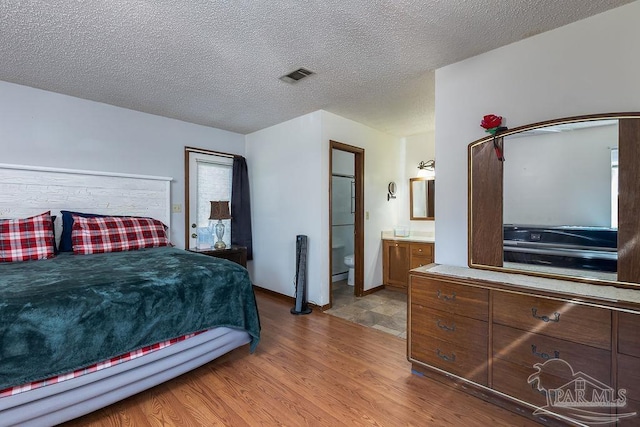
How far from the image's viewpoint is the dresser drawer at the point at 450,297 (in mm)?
1867

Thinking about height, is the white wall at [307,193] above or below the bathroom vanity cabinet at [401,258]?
above

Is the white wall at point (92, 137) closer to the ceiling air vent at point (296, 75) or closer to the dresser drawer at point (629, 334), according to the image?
the ceiling air vent at point (296, 75)

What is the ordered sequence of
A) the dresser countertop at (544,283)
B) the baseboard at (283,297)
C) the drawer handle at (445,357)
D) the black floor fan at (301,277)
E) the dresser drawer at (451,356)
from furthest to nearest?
the baseboard at (283,297)
the black floor fan at (301,277)
the drawer handle at (445,357)
the dresser drawer at (451,356)
the dresser countertop at (544,283)

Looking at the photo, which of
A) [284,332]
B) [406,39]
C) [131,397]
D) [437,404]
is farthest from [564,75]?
[131,397]

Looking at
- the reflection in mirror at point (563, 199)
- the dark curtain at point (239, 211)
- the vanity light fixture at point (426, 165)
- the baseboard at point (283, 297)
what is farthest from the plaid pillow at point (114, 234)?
the vanity light fixture at point (426, 165)

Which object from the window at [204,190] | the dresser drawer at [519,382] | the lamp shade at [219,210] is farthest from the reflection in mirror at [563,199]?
the window at [204,190]

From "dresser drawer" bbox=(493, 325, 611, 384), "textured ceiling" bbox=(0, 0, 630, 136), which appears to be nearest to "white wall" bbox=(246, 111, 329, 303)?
"textured ceiling" bbox=(0, 0, 630, 136)

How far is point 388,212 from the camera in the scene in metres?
4.57

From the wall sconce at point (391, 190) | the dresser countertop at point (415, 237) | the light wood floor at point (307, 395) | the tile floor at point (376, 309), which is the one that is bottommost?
the light wood floor at point (307, 395)

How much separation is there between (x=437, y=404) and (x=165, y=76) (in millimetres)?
3279

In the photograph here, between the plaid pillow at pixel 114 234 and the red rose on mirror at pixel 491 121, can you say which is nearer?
the red rose on mirror at pixel 491 121

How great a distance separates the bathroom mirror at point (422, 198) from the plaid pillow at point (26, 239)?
14.4 feet

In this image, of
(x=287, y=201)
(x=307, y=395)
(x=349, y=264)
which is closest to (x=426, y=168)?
(x=349, y=264)

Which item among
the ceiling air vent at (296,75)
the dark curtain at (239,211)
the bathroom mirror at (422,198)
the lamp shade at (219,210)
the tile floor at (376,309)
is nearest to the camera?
the ceiling air vent at (296,75)
